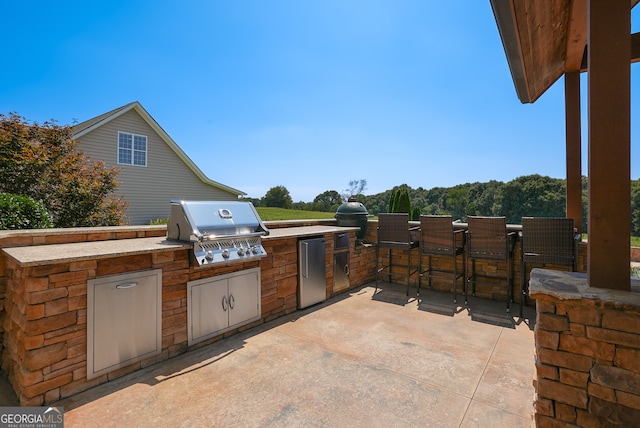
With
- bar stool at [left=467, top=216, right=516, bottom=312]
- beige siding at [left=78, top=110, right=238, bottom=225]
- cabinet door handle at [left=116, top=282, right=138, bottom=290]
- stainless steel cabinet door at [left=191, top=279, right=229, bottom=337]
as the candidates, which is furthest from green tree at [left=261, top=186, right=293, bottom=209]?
cabinet door handle at [left=116, top=282, right=138, bottom=290]

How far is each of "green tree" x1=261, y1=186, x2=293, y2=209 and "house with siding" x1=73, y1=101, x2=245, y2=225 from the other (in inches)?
829

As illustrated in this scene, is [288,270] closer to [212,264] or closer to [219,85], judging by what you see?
[212,264]

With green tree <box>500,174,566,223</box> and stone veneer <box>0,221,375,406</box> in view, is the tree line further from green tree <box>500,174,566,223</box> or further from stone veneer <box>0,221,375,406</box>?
stone veneer <box>0,221,375,406</box>

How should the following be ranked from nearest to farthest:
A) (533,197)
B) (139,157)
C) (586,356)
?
(586,356)
(139,157)
(533,197)

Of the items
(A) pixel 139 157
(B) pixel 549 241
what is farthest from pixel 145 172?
(B) pixel 549 241

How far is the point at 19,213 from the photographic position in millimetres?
3318

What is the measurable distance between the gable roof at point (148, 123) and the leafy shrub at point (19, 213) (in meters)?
6.17

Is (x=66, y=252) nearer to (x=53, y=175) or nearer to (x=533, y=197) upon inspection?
(x=53, y=175)

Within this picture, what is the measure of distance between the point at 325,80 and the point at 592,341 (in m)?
7.88

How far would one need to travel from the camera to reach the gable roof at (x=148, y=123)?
914 cm

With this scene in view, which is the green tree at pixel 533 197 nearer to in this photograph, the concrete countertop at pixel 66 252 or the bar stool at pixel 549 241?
the bar stool at pixel 549 241

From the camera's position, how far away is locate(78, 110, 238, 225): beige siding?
952 centimetres

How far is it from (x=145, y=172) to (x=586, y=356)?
40.3ft

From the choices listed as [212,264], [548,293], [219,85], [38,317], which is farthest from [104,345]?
[219,85]
